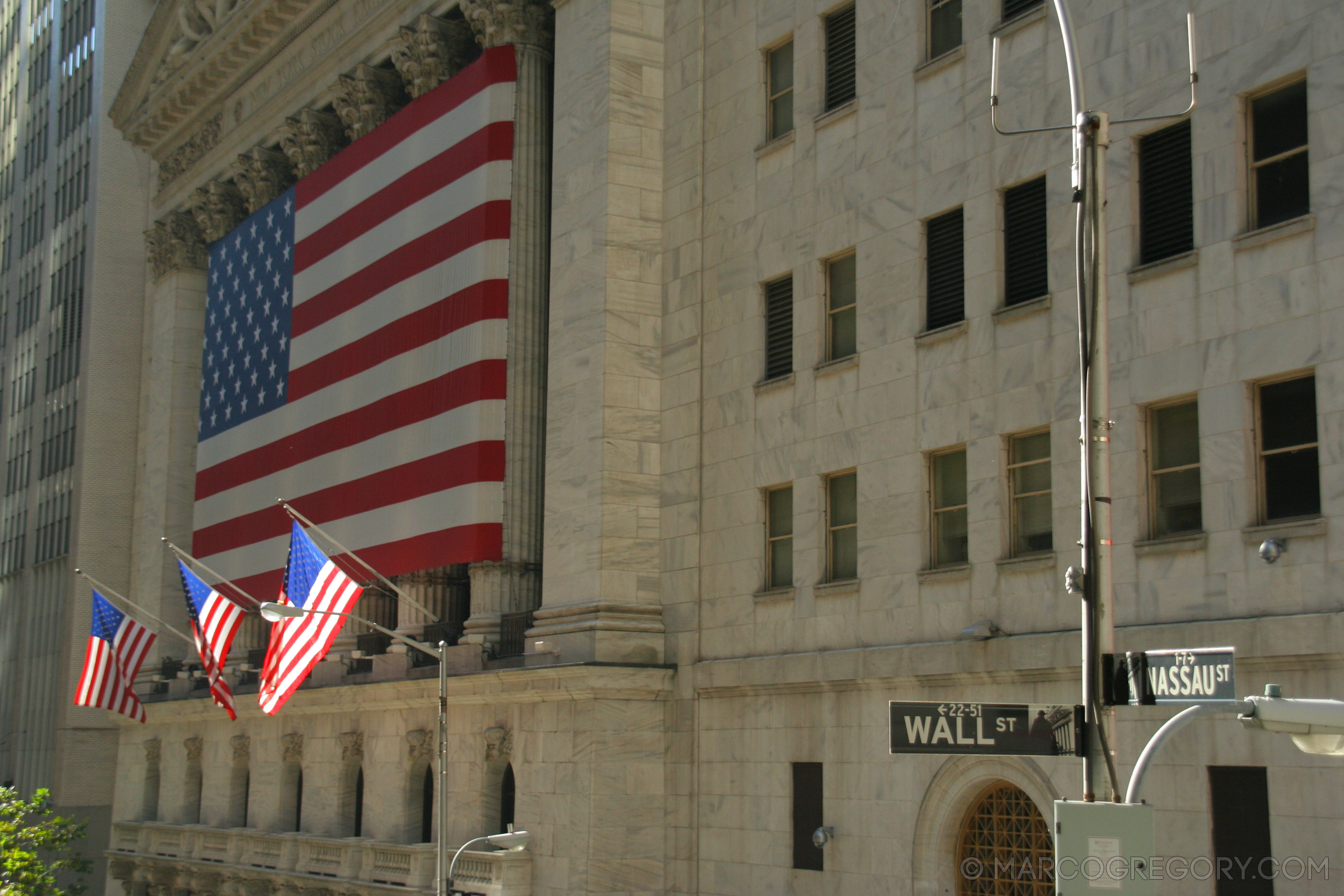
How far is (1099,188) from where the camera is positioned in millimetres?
12680

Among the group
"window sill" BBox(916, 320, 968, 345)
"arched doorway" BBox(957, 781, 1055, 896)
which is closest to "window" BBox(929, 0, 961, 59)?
"window sill" BBox(916, 320, 968, 345)

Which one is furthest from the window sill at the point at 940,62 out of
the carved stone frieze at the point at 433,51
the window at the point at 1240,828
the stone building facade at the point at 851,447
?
the carved stone frieze at the point at 433,51

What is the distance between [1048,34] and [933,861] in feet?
42.9

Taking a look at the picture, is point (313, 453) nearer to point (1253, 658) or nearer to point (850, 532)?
point (850, 532)

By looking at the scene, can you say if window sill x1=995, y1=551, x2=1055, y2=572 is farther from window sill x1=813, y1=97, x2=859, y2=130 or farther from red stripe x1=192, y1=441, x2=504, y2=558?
red stripe x1=192, y1=441, x2=504, y2=558

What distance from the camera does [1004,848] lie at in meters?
24.5

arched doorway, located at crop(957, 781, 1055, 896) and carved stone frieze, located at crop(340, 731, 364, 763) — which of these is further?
carved stone frieze, located at crop(340, 731, 364, 763)

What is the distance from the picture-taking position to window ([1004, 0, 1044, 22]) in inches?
1016

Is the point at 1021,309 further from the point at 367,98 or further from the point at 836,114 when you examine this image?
the point at 367,98

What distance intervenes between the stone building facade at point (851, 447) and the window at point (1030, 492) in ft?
0.21

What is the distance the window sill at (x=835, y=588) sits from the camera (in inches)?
1086

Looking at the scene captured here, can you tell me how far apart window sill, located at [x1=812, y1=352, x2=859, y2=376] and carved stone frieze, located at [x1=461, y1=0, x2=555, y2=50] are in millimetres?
13780

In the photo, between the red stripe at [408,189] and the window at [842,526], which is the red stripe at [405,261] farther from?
the window at [842,526]

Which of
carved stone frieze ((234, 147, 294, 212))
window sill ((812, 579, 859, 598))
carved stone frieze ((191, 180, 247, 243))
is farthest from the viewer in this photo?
carved stone frieze ((191, 180, 247, 243))
